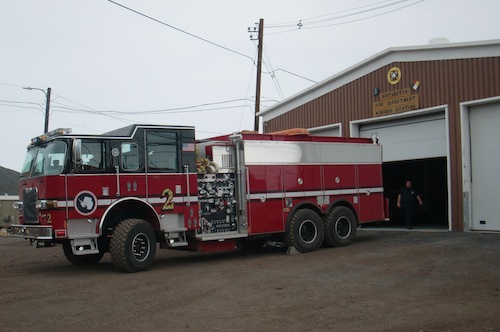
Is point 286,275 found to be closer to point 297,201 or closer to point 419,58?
point 297,201

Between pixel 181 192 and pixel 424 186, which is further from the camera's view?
pixel 424 186

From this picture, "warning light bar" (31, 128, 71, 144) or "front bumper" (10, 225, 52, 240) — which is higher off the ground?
"warning light bar" (31, 128, 71, 144)

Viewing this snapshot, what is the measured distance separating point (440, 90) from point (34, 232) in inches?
→ 533

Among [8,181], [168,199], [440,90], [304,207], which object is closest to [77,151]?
[168,199]

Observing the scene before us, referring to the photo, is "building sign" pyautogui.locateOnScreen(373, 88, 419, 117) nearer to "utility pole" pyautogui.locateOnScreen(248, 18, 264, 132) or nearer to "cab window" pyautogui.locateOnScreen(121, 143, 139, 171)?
"utility pole" pyautogui.locateOnScreen(248, 18, 264, 132)

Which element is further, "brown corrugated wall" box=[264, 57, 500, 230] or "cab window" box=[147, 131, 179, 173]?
"brown corrugated wall" box=[264, 57, 500, 230]

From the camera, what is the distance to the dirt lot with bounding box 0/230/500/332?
7004 mm

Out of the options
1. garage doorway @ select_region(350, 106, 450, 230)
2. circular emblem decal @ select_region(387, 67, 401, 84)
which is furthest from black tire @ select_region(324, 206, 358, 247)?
circular emblem decal @ select_region(387, 67, 401, 84)

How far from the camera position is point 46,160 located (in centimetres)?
1145

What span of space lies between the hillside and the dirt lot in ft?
114

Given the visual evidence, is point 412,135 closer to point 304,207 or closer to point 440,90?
point 440,90

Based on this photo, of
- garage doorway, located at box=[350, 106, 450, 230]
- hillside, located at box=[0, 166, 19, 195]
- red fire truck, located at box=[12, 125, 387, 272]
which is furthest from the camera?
hillside, located at box=[0, 166, 19, 195]

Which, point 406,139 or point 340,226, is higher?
point 406,139

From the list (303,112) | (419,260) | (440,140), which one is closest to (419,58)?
(440,140)
